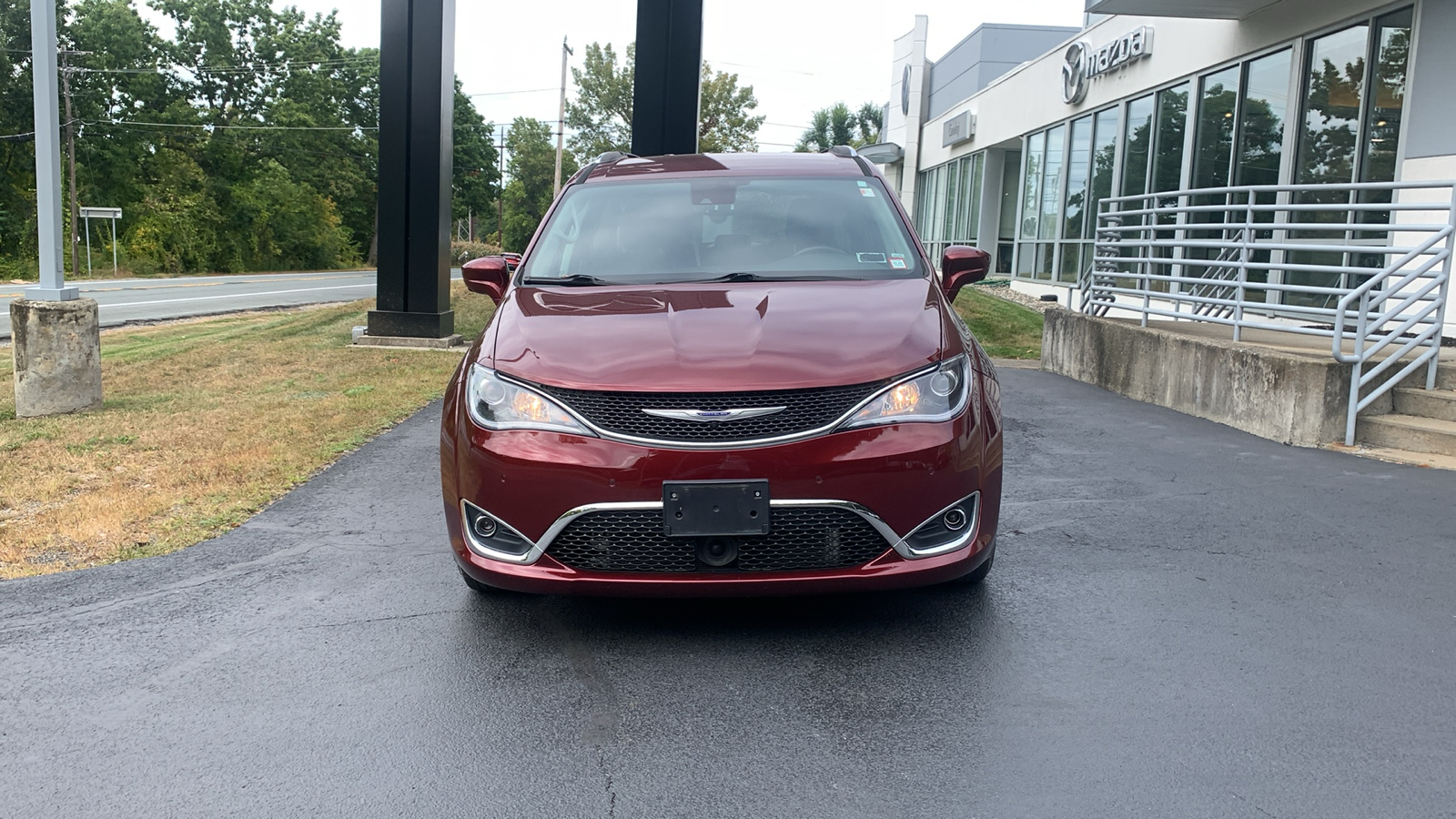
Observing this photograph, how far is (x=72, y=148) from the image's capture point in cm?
4544

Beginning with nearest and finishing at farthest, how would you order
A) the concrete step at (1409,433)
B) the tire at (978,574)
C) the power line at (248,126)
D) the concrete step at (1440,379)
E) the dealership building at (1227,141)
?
the tire at (978,574) → the concrete step at (1409,433) → the concrete step at (1440,379) → the dealership building at (1227,141) → the power line at (248,126)

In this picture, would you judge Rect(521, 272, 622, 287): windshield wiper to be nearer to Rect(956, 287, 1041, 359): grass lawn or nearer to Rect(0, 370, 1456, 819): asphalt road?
Rect(0, 370, 1456, 819): asphalt road

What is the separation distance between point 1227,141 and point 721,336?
1305 centimetres

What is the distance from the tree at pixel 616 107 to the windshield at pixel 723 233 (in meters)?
59.9

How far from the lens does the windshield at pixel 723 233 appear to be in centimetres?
468

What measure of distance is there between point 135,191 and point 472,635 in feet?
184

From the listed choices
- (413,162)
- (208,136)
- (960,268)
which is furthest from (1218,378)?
(208,136)

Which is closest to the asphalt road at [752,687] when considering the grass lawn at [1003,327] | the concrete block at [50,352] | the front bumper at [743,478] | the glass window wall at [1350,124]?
the front bumper at [743,478]

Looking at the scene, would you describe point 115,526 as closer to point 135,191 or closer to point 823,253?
point 823,253

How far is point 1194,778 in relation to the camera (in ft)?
9.45

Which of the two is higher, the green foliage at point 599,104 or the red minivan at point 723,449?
the green foliage at point 599,104

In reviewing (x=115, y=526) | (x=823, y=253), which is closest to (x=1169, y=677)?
(x=823, y=253)

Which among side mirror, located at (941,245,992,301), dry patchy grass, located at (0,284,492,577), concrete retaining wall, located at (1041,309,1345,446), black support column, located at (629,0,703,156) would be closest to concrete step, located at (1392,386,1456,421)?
concrete retaining wall, located at (1041,309,1345,446)

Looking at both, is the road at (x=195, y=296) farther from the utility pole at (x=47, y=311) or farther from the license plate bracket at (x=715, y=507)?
the license plate bracket at (x=715, y=507)
